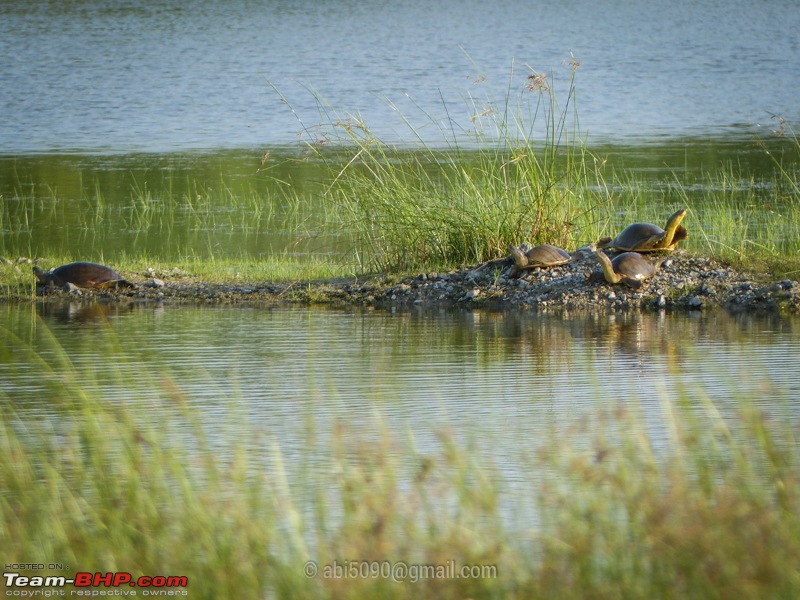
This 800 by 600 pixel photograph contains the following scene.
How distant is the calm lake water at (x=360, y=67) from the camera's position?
111 ft

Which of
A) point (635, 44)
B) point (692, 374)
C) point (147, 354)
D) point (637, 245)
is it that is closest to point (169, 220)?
point (637, 245)

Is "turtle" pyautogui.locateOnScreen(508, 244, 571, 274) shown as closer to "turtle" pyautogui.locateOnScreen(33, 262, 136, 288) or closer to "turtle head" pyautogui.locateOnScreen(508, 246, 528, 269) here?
"turtle head" pyautogui.locateOnScreen(508, 246, 528, 269)

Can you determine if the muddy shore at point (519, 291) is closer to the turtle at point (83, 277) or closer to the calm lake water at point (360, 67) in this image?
the turtle at point (83, 277)

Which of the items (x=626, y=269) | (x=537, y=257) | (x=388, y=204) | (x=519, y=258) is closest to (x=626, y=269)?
(x=626, y=269)

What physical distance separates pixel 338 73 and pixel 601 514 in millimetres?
42895

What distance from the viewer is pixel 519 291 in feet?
36.5

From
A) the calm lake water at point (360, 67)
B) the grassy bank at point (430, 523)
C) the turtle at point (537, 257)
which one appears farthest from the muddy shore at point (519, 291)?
the calm lake water at point (360, 67)

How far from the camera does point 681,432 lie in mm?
5609

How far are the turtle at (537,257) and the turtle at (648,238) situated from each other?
24.1 inches

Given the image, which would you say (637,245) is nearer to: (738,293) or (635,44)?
(738,293)

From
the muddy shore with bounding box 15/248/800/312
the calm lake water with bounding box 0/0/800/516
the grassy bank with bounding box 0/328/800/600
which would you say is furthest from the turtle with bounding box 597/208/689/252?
the grassy bank with bounding box 0/328/800/600

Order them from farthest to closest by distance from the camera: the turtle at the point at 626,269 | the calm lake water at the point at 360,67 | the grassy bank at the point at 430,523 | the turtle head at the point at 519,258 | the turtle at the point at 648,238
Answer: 1. the calm lake water at the point at 360,67
2. the turtle at the point at 648,238
3. the turtle head at the point at 519,258
4. the turtle at the point at 626,269
5. the grassy bank at the point at 430,523

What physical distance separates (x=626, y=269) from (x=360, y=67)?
126 ft

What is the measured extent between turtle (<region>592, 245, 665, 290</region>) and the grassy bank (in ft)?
17.1
